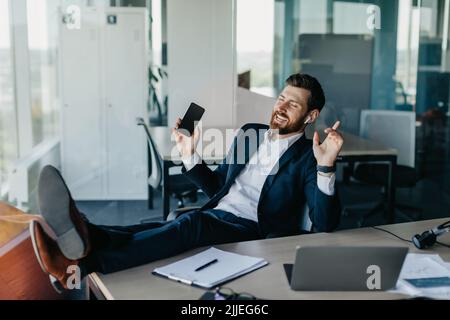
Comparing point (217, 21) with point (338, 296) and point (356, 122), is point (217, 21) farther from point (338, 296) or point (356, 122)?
point (338, 296)

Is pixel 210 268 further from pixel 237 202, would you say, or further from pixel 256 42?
pixel 256 42

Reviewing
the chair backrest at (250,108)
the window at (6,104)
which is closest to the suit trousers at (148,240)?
the window at (6,104)

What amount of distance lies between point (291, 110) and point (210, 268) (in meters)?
1.09

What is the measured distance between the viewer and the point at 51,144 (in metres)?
4.82

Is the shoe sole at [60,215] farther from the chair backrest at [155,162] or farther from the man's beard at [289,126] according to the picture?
the chair backrest at [155,162]

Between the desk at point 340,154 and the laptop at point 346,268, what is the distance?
203cm

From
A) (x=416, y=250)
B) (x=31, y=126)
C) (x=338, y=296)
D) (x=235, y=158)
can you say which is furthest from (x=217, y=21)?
(x=338, y=296)

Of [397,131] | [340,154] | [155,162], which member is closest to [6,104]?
[155,162]

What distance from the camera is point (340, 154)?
3920mm

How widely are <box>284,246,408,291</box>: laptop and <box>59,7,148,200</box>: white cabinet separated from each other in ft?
11.1

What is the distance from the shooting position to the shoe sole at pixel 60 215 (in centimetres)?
164

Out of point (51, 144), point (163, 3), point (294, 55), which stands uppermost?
point (163, 3)

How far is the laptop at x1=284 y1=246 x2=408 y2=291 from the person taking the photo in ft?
5.05

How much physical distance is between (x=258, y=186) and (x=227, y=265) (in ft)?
2.83
